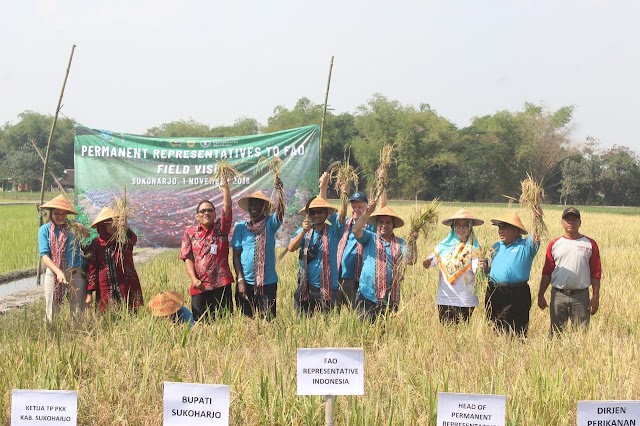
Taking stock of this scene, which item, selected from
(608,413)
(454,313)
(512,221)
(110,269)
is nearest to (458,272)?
(454,313)

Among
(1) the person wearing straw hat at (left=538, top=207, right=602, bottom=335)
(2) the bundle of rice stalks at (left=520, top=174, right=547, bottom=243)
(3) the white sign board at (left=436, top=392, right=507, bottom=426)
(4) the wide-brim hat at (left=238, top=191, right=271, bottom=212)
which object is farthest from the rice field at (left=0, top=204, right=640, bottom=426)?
(4) the wide-brim hat at (left=238, top=191, right=271, bottom=212)

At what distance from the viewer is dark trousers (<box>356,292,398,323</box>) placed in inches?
203

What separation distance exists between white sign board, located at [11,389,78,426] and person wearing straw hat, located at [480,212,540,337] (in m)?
3.36

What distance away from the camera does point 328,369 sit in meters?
2.95

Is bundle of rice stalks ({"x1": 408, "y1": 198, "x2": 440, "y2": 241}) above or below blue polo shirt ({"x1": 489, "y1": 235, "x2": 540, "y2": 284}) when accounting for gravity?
above

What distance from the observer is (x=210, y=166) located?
11.1 m

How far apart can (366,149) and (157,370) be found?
204ft

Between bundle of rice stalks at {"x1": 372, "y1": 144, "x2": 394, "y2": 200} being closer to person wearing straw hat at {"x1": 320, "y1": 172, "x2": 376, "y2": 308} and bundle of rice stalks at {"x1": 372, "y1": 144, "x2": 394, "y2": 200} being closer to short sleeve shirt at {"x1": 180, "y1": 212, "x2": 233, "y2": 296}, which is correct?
person wearing straw hat at {"x1": 320, "y1": 172, "x2": 376, "y2": 308}

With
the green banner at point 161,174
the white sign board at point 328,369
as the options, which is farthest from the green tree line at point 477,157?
the white sign board at point 328,369

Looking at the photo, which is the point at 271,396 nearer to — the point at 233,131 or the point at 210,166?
the point at 210,166

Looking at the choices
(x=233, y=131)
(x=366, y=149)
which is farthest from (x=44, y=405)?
(x=233, y=131)

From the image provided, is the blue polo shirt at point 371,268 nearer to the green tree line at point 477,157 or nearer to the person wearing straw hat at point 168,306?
the person wearing straw hat at point 168,306

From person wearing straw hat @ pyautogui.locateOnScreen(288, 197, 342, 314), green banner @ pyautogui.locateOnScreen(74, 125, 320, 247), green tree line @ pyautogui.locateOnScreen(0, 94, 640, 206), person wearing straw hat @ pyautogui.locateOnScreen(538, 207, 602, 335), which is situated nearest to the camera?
person wearing straw hat @ pyautogui.locateOnScreen(538, 207, 602, 335)

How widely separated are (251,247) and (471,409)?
319cm
